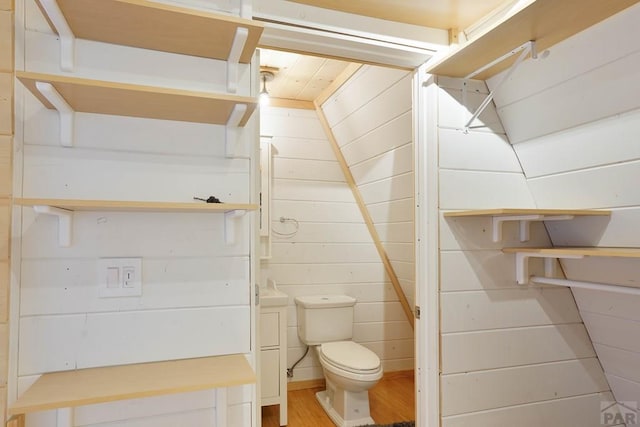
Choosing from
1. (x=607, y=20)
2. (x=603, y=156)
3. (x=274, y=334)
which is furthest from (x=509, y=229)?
(x=274, y=334)

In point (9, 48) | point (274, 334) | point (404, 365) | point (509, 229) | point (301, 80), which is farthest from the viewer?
point (404, 365)

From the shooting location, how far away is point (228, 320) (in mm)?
1318

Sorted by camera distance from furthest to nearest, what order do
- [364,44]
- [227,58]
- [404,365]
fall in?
[404,365]
[364,44]
[227,58]

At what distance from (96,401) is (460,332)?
1268 millimetres

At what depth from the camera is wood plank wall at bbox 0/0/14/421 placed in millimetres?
1082

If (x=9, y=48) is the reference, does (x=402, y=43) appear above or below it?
above

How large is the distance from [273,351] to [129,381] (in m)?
1.39

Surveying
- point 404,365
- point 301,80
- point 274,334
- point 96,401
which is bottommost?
point 404,365

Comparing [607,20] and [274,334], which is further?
[274,334]

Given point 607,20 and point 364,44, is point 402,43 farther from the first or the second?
point 607,20

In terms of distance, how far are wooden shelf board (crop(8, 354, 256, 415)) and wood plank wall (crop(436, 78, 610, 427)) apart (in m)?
0.86

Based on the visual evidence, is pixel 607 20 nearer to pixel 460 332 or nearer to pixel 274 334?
pixel 460 332

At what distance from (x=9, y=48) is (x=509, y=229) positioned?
1.84m

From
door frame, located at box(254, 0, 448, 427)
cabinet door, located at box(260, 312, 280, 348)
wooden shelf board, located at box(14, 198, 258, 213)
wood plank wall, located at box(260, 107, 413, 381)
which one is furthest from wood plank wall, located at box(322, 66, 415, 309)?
wooden shelf board, located at box(14, 198, 258, 213)
